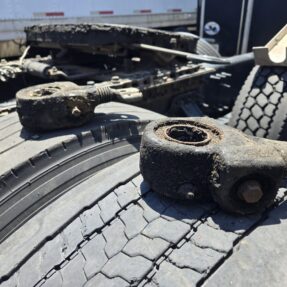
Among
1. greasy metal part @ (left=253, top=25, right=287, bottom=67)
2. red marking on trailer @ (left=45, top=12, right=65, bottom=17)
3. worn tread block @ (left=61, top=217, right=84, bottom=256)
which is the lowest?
worn tread block @ (left=61, top=217, right=84, bottom=256)

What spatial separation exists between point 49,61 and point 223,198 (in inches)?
131

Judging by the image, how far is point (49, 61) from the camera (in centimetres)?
414

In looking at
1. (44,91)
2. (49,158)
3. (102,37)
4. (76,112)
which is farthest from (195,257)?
(102,37)

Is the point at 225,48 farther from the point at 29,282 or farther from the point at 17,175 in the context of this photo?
the point at 29,282

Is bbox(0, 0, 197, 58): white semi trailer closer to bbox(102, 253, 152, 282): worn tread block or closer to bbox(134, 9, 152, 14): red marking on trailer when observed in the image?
bbox(134, 9, 152, 14): red marking on trailer

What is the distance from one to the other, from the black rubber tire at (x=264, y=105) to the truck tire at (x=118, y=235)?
116 cm

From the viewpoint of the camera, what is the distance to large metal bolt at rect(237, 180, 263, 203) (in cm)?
135

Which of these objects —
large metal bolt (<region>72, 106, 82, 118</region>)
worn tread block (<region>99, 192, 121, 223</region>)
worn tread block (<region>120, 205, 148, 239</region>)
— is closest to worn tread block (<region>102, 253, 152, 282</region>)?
worn tread block (<region>120, 205, 148, 239</region>)

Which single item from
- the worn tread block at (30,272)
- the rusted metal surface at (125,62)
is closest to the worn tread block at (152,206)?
the worn tread block at (30,272)

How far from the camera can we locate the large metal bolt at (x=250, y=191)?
4.42 ft

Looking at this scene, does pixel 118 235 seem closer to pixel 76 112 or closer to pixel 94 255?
pixel 94 255

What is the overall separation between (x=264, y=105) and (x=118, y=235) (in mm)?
1755

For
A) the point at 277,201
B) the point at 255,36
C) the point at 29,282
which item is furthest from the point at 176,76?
the point at 255,36

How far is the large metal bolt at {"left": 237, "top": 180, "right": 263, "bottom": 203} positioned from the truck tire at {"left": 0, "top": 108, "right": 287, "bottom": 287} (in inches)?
4.9
